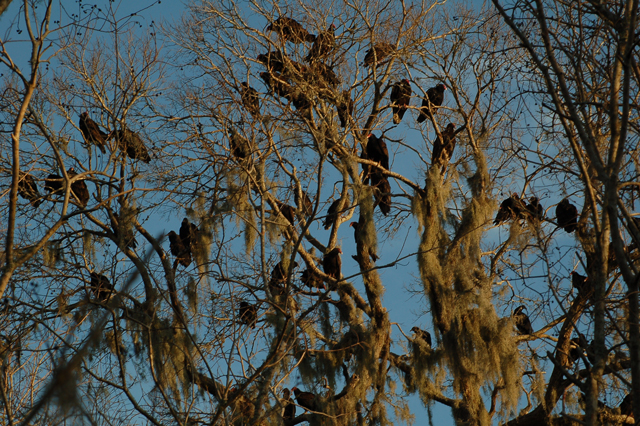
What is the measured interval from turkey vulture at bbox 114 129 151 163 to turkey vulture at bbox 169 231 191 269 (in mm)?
876

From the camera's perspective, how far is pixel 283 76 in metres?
6.04

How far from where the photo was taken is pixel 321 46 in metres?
6.16

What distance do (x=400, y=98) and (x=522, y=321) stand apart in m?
2.81

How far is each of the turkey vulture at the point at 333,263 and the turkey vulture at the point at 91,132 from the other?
2.56m

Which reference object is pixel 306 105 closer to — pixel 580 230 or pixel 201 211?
pixel 201 211

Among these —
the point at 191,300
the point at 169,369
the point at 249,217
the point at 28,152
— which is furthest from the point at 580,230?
the point at 28,152

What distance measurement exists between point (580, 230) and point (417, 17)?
320 centimetres

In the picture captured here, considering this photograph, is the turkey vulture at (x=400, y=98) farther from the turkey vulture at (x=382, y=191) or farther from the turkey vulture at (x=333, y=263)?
the turkey vulture at (x=333, y=263)

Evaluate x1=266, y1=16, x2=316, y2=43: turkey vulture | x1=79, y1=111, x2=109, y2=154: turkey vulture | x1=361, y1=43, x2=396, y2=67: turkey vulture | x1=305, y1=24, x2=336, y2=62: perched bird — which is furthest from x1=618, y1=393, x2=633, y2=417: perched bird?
x1=79, y1=111, x2=109, y2=154: turkey vulture

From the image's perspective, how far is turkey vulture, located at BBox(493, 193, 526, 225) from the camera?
6.38 m

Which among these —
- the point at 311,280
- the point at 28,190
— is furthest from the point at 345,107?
the point at 28,190

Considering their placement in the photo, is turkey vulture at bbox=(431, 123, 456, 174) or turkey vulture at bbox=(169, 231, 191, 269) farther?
turkey vulture at bbox=(431, 123, 456, 174)

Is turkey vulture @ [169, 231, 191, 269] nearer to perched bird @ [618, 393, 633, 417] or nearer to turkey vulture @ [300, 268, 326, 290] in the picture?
turkey vulture @ [300, 268, 326, 290]

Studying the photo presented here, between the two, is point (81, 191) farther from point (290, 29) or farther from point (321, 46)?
point (321, 46)
